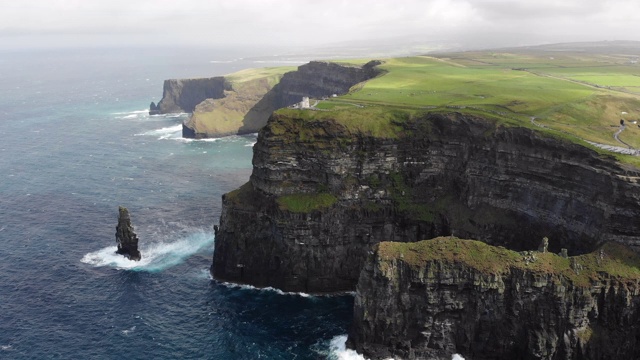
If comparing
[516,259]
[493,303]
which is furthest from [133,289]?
[516,259]

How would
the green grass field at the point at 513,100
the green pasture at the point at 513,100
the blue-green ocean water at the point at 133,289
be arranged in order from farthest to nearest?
the green grass field at the point at 513,100
the green pasture at the point at 513,100
the blue-green ocean water at the point at 133,289

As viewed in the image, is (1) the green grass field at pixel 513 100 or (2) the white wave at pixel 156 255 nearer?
(1) the green grass field at pixel 513 100

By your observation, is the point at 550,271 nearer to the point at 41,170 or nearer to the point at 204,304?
the point at 204,304

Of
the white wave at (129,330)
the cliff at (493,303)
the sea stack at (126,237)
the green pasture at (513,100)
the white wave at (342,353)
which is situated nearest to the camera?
the cliff at (493,303)

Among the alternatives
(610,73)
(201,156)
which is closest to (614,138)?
(610,73)

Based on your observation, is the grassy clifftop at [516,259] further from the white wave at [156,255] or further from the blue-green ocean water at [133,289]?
the white wave at [156,255]

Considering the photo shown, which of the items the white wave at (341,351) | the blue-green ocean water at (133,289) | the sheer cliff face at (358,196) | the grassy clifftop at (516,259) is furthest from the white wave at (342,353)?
the sheer cliff face at (358,196)

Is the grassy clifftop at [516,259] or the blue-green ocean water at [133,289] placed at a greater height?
the grassy clifftop at [516,259]

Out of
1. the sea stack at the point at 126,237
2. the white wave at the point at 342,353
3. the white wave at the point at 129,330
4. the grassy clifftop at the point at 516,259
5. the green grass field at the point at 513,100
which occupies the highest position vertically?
the green grass field at the point at 513,100
